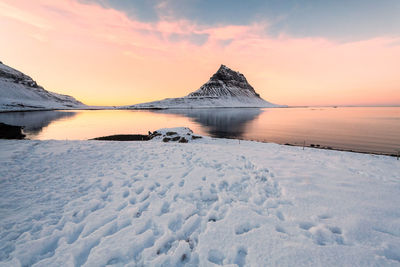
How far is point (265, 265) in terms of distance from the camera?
3004 millimetres

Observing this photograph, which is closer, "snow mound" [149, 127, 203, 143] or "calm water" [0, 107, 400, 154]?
"snow mound" [149, 127, 203, 143]

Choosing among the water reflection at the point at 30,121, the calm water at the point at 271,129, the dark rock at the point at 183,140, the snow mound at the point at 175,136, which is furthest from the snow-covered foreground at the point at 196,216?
the water reflection at the point at 30,121

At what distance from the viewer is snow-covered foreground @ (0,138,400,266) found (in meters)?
3.27

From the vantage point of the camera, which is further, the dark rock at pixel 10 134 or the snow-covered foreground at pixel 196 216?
the dark rock at pixel 10 134

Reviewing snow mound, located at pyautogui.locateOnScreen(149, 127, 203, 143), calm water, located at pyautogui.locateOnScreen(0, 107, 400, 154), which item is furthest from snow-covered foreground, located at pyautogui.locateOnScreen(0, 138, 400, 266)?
calm water, located at pyautogui.locateOnScreen(0, 107, 400, 154)

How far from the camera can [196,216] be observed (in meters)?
4.42

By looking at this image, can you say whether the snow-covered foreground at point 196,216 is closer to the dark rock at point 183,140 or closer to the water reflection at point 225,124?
the dark rock at point 183,140

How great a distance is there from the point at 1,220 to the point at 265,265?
6.76 meters

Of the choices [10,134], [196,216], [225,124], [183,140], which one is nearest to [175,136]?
[183,140]

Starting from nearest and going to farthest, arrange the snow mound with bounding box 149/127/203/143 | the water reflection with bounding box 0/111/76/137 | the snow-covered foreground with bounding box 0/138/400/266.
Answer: the snow-covered foreground with bounding box 0/138/400/266
the snow mound with bounding box 149/127/203/143
the water reflection with bounding box 0/111/76/137

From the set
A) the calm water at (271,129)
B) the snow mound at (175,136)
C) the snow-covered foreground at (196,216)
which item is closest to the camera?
the snow-covered foreground at (196,216)

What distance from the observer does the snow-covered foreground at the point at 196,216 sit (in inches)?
129

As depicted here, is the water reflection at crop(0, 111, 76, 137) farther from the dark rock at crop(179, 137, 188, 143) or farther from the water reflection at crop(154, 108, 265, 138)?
the water reflection at crop(154, 108, 265, 138)

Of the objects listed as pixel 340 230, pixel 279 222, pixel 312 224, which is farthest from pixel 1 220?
pixel 340 230
